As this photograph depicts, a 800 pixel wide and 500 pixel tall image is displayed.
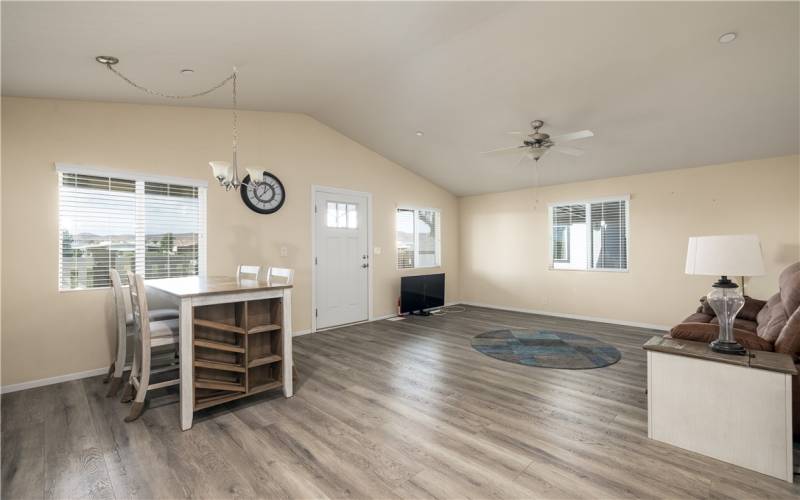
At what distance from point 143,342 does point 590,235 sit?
6169 millimetres

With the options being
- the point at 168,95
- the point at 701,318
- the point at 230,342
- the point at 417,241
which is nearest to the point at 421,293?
Result: the point at 417,241

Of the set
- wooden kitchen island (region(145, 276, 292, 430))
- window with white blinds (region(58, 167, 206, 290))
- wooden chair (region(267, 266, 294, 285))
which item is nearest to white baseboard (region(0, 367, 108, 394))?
window with white blinds (region(58, 167, 206, 290))

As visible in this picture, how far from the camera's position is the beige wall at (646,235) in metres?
4.65

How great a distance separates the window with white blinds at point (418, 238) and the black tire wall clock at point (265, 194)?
2292 mm

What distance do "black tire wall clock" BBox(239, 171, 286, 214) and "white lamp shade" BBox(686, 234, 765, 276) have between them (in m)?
4.32

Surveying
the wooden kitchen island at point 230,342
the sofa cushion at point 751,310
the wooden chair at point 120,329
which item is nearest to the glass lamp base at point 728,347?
the sofa cushion at point 751,310

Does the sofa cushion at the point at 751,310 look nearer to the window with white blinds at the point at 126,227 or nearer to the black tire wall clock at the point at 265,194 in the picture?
the black tire wall clock at the point at 265,194

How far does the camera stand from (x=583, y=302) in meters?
6.13

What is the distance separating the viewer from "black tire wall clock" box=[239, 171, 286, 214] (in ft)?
14.9

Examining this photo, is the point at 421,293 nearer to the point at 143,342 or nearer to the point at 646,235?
the point at 646,235

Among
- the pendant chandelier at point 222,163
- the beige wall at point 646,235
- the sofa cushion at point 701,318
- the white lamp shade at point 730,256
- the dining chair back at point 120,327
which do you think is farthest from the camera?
the beige wall at point 646,235

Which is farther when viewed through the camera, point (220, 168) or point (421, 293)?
point (421, 293)

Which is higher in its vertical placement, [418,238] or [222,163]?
[222,163]

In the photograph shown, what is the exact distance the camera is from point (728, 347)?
2191mm
